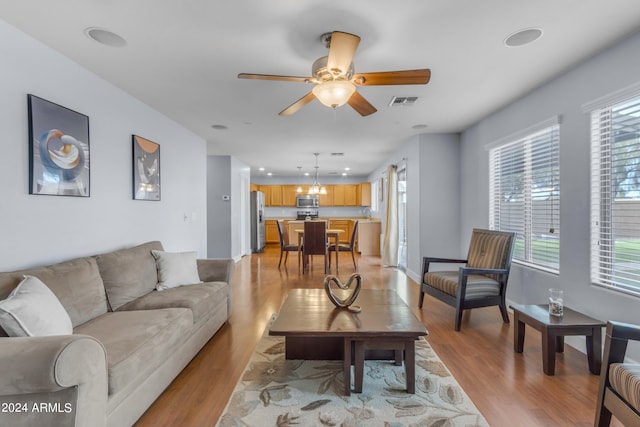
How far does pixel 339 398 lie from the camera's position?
1917 millimetres

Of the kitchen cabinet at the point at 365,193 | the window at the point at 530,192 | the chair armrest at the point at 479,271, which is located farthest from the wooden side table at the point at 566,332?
the kitchen cabinet at the point at 365,193

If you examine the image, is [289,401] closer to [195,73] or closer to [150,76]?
[195,73]

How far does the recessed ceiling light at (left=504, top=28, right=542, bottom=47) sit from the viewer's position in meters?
2.03

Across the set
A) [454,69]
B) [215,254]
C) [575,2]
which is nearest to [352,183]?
[215,254]

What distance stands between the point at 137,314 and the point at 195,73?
1971mm

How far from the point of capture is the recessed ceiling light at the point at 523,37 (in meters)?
2.03

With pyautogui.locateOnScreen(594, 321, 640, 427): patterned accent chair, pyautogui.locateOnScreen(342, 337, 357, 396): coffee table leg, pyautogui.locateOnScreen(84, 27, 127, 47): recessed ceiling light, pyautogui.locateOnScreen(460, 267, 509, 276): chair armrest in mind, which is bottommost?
pyautogui.locateOnScreen(342, 337, 357, 396): coffee table leg

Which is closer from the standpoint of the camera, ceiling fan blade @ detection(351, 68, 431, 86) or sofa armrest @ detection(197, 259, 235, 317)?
ceiling fan blade @ detection(351, 68, 431, 86)

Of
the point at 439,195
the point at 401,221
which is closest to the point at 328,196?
the point at 401,221

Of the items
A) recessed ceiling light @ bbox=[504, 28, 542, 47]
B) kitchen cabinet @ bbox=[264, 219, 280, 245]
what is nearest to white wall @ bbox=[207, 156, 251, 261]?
kitchen cabinet @ bbox=[264, 219, 280, 245]

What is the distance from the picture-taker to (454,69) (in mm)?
2600

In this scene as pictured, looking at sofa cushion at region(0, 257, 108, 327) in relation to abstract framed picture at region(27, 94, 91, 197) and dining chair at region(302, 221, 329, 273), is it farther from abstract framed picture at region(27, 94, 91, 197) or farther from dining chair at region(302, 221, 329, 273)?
dining chair at region(302, 221, 329, 273)

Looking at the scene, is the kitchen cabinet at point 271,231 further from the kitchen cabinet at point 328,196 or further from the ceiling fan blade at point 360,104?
the ceiling fan blade at point 360,104

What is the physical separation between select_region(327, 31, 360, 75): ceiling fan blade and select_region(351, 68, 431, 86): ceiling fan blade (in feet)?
0.45
